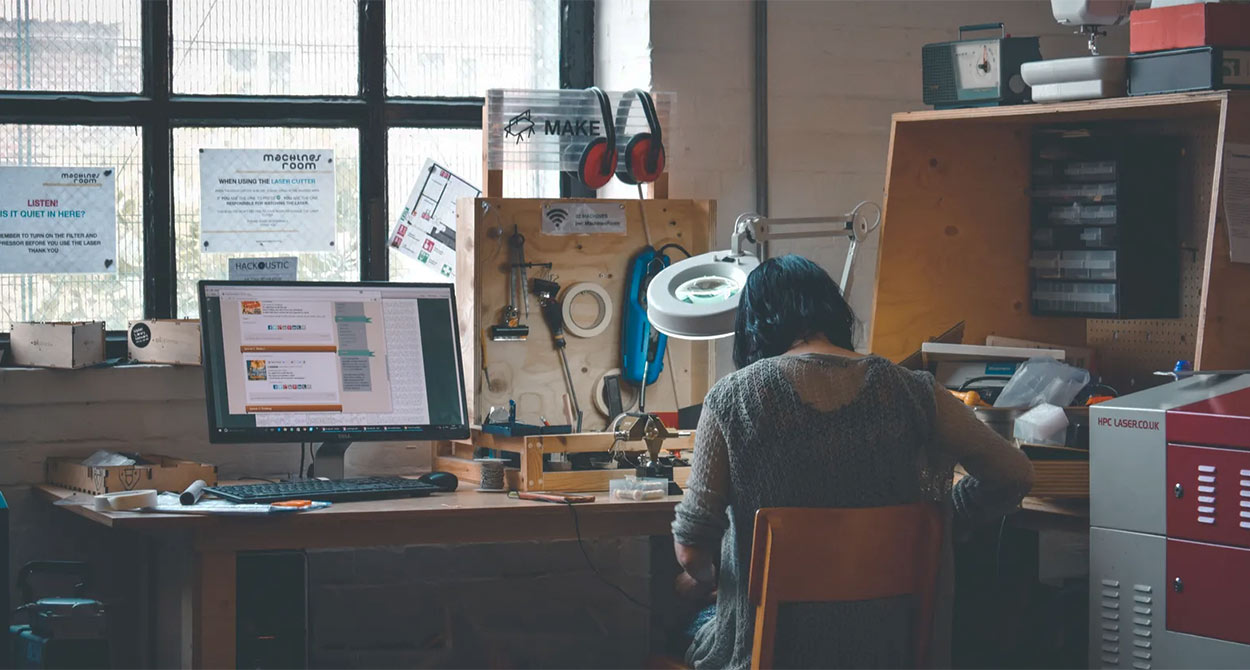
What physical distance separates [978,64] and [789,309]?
0.95 metres

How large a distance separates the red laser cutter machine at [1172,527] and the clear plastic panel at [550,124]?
139cm

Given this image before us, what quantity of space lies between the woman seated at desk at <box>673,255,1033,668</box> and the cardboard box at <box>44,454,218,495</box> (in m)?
1.12

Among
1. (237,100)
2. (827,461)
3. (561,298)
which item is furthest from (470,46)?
(827,461)

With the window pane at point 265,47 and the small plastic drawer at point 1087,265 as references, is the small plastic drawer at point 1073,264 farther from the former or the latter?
the window pane at point 265,47

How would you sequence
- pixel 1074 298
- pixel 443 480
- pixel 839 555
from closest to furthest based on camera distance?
pixel 839 555 < pixel 443 480 < pixel 1074 298

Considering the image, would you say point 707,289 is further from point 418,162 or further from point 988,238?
point 418,162

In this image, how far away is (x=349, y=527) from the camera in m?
2.56

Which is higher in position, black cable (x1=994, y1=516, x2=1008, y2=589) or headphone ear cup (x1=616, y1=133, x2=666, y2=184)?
headphone ear cup (x1=616, y1=133, x2=666, y2=184)

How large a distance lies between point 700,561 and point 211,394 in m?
1.14

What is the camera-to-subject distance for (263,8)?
3.34 meters

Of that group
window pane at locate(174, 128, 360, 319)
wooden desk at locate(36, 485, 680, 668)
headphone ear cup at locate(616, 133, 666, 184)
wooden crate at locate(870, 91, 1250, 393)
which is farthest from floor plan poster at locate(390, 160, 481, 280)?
wooden crate at locate(870, 91, 1250, 393)

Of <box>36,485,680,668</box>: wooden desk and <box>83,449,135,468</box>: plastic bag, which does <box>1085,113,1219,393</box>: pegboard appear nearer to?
<box>36,485,680,668</box>: wooden desk

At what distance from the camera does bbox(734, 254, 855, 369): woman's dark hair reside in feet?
7.48

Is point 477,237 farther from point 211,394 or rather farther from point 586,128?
point 211,394
